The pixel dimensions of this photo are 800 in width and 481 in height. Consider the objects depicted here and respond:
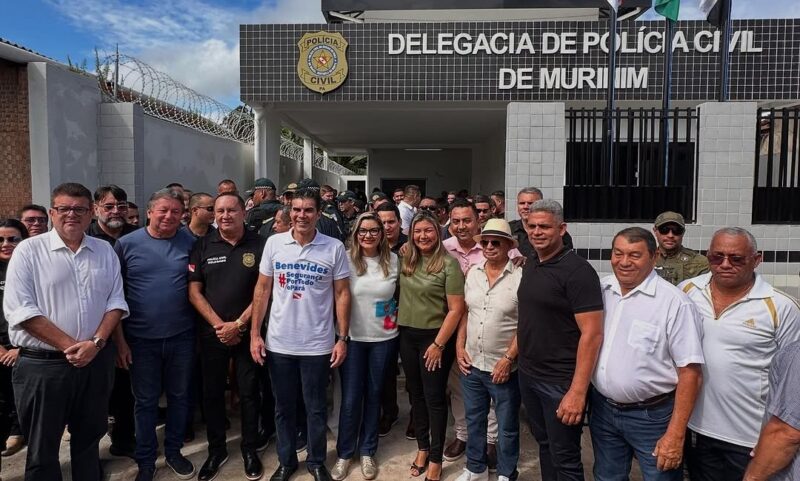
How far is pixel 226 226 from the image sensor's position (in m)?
3.10

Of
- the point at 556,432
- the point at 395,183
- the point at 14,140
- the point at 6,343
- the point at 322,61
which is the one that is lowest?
the point at 556,432

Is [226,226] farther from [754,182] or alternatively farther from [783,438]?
[754,182]

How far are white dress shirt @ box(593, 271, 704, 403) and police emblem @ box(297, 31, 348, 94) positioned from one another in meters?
7.52

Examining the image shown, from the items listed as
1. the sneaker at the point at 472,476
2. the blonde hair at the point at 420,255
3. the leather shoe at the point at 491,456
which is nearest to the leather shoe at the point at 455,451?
the leather shoe at the point at 491,456

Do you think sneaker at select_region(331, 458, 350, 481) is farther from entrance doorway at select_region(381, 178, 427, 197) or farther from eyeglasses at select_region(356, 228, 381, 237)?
entrance doorway at select_region(381, 178, 427, 197)

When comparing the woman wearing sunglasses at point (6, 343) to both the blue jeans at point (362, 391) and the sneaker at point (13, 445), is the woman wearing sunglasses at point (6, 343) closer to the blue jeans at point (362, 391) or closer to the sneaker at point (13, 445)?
the sneaker at point (13, 445)

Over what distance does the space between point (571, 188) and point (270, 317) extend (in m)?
4.21

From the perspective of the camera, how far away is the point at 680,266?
3617 millimetres

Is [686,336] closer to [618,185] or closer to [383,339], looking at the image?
[383,339]

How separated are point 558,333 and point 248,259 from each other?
191 centimetres

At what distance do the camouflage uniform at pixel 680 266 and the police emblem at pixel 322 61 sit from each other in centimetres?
661

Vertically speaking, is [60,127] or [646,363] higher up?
[60,127]

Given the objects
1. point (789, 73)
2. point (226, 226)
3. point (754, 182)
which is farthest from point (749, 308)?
point (789, 73)

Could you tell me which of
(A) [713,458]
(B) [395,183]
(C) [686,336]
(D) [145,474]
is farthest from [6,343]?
(B) [395,183]
